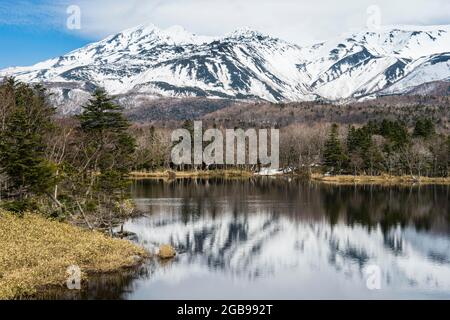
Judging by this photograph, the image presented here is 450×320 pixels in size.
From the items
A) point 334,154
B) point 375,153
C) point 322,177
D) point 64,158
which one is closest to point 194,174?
point 322,177

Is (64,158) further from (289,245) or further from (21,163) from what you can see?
(289,245)

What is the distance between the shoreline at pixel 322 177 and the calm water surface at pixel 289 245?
1085 inches

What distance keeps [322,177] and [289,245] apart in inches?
3194

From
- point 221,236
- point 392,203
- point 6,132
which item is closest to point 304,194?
point 392,203

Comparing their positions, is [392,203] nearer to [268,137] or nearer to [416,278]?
[416,278]

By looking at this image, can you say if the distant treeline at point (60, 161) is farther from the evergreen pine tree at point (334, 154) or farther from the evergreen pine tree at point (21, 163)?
the evergreen pine tree at point (334, 154)

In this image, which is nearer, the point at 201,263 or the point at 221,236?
the point at 201,263

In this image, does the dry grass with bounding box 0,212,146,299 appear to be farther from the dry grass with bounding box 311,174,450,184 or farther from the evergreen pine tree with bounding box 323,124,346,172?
the evergreen pine tree with bounding box 323,124,346,172

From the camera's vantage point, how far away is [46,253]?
117 ft

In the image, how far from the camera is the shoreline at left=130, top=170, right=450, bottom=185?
120 m

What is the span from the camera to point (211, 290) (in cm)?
3484

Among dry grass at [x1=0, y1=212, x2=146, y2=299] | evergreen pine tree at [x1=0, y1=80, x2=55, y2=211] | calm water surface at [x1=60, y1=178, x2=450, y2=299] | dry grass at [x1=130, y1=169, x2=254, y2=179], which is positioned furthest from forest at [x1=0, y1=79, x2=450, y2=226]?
dry grass at [x1=130, y1=169, x2=254, y2=179]
